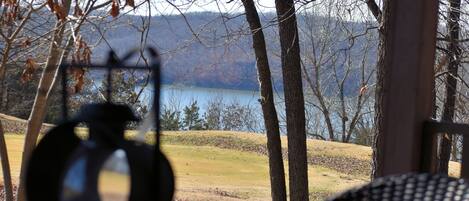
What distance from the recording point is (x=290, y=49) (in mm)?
6168

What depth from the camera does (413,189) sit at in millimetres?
1536

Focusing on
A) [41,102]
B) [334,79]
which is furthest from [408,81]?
[334,79]

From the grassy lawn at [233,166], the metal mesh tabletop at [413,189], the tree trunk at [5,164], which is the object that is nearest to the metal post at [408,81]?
the metal mesh tabletop at [413,189]

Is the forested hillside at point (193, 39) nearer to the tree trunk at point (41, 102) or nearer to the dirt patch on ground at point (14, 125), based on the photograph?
the tree trunk at point (41, 102)

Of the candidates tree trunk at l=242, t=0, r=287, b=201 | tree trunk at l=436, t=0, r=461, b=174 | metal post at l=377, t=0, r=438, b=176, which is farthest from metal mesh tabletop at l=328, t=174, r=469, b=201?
tree trunk at l=242, t=0, r=287, b=201

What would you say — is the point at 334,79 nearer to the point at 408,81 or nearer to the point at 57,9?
the point at 57,9

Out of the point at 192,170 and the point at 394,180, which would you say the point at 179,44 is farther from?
the point at 192,170

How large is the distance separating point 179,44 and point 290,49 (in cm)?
110

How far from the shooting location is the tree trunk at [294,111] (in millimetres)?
6137

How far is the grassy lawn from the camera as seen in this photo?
11406 millimetres

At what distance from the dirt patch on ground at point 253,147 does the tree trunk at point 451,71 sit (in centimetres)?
647

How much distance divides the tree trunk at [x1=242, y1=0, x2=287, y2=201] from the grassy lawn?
3.13 m

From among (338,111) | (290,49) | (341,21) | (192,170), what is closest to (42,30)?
(290,49)

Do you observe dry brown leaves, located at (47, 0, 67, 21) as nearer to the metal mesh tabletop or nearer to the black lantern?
the metal mesh tabletop
